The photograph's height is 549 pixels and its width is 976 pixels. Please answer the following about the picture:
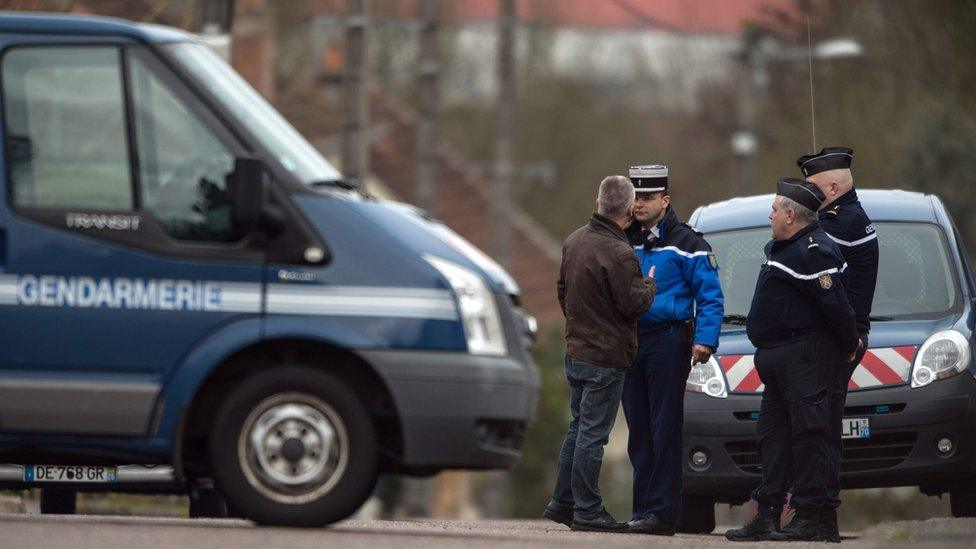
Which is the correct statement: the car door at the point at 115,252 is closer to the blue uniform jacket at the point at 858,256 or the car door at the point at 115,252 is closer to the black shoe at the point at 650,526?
the black shoe at the point at 650,526

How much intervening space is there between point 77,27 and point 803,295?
3.78m

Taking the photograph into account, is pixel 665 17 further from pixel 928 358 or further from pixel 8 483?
pixel 8 483

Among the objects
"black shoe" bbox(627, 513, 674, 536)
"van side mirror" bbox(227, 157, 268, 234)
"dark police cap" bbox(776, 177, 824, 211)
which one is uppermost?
"van side mirror" bbox(227, 157, 268, 234)

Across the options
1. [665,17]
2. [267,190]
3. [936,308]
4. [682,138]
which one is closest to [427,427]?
[267,190]

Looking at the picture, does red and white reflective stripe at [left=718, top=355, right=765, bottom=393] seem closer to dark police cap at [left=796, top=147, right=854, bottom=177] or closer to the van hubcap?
dark police cap at [left=796, top=147, right=854, bottom=177]

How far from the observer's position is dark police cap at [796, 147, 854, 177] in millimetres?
10766

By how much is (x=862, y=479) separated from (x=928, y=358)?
754 millimetres

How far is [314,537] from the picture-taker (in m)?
8.51

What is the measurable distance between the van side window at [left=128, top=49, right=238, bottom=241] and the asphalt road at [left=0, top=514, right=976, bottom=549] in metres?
1.31

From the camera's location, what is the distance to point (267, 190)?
8.85m

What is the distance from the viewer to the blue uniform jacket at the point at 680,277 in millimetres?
10461

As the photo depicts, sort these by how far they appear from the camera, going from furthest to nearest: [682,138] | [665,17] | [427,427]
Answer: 1. [682,138]
2. [665,17]
3. [427,427]

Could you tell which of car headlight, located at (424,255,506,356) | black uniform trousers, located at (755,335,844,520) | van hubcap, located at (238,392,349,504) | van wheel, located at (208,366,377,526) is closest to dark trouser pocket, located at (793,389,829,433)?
black uniform trousers, located at (755,335,844,520)

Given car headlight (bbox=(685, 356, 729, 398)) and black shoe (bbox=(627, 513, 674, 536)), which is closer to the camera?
black shoe (bbox=(627, 513, 674, 536))
